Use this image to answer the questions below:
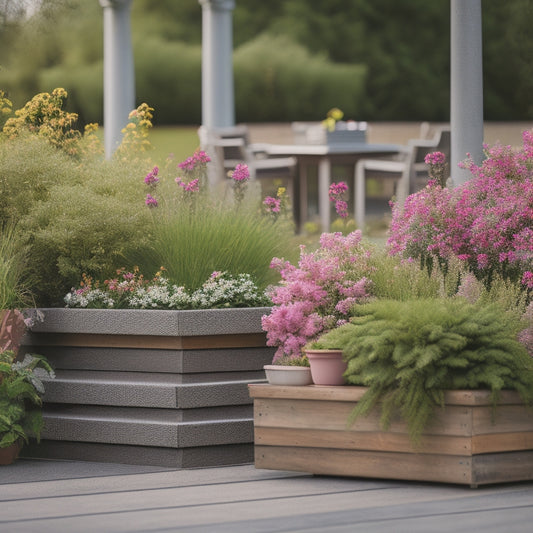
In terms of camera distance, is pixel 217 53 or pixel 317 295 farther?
pixel 217 53

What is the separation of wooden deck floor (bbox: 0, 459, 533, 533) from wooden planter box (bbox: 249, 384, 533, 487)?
2.2 inches

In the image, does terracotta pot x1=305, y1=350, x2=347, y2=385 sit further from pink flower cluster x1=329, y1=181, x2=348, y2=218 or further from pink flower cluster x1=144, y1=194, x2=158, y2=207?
pink flower cluster x1=144, y1=194, x2=158, y2=207

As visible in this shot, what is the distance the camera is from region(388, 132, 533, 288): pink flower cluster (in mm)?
4492

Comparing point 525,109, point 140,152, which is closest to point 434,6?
point 525,109

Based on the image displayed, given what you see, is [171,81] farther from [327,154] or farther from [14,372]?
[14,372]

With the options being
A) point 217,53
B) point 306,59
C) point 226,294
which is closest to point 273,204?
point 226,294

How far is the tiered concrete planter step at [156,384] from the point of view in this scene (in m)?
4.23

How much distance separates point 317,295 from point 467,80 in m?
1.56

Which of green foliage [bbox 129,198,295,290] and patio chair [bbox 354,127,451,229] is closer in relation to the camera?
green foliage [bbox 129,198,295,290]

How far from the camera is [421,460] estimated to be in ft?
12.1

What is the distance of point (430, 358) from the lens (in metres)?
3.59

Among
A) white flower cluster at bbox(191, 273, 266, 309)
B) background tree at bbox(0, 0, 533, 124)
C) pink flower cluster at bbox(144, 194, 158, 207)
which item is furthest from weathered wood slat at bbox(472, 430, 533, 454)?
background tree at bbox(0, 0, 533, 124)

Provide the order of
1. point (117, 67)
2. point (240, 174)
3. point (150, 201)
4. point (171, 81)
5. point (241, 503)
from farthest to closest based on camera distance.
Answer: point (171, 81) → point (117, 67) → point (240, 174) → point (150, 201) → point (241, 503)

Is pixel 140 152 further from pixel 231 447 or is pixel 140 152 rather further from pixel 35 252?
pixel 231 447
